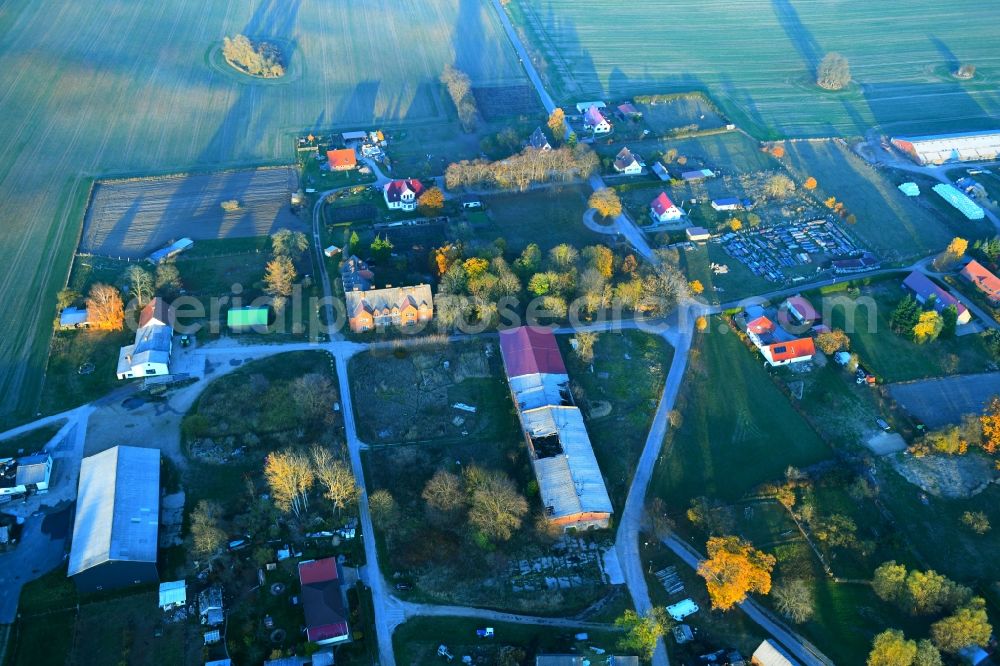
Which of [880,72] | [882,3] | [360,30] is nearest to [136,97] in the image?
[360,30]

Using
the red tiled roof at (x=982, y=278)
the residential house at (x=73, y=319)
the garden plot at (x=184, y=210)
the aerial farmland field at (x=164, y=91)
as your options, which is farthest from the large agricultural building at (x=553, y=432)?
the red tiled roof at (x=982, y=278)

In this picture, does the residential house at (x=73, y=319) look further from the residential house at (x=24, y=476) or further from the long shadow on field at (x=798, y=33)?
the long shadow on field at (x=798, y=33)

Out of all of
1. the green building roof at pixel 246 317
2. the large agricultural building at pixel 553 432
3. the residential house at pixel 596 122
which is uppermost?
the residential house at pixel 596 122

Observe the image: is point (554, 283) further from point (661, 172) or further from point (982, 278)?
point (982, 278)

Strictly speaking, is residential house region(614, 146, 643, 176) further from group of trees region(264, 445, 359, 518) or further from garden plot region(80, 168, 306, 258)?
group of trees region(264, 445, 359, 518)

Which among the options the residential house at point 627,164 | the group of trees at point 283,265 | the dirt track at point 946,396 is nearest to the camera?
the dirt track at point 946,396

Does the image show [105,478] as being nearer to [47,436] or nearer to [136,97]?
[47,436]

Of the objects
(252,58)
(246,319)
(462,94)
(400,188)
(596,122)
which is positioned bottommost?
(246,319)

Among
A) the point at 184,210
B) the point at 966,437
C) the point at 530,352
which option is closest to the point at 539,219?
the point at 530,352
